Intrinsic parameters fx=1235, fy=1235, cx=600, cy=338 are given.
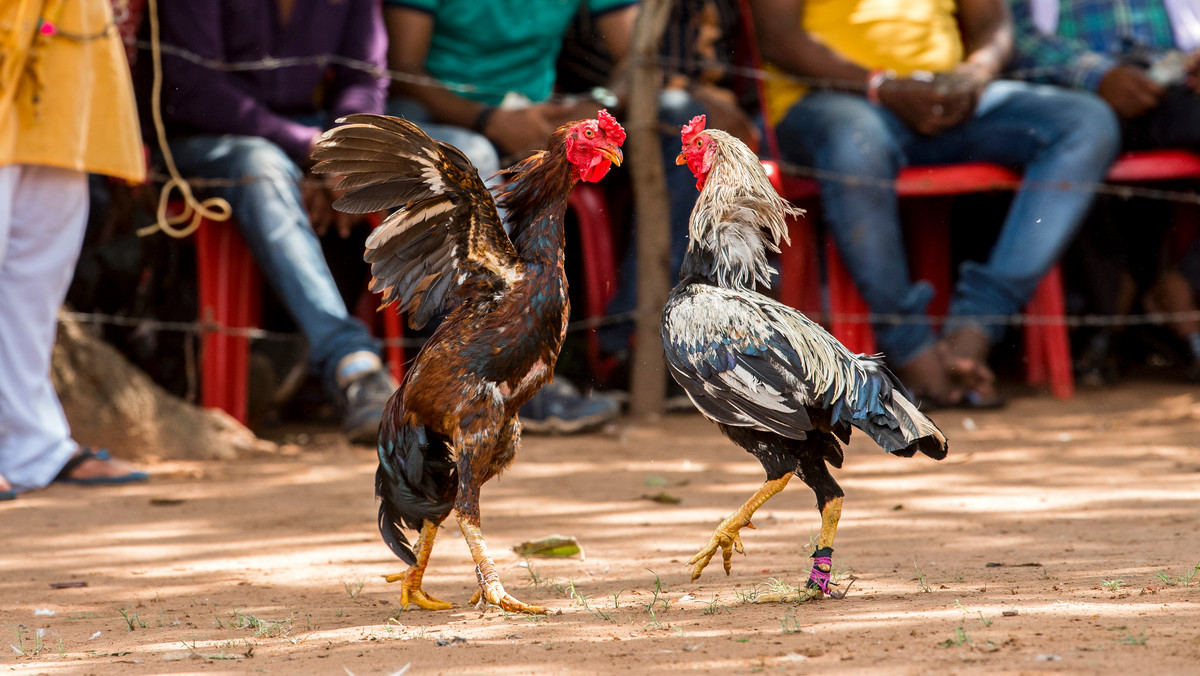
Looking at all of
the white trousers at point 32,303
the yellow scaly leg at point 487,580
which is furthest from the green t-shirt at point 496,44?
the yellow scaly leg at point 487,580

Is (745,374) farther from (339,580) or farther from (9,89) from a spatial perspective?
(9,89)

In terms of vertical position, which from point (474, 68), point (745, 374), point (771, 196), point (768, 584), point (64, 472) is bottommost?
point (64, 472)

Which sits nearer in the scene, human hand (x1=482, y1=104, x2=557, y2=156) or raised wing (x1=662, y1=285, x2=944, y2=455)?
raised wing (x1=662, y1=285, x2=944, y2=455)

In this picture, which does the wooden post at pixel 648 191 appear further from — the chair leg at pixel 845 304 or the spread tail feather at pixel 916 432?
the spread tail feather at pixel 916 432

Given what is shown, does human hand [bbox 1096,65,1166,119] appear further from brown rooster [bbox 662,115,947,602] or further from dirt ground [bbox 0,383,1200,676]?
brown rooster [bbox 662,115,947,602]

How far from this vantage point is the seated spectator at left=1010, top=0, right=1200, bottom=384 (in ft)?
22.6

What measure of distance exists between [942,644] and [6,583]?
108 inches

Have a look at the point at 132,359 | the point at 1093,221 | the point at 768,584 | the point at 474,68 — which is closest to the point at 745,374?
the point at 768,584

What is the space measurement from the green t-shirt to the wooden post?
1.86 ft

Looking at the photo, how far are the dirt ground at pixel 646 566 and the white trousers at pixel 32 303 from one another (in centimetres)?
22

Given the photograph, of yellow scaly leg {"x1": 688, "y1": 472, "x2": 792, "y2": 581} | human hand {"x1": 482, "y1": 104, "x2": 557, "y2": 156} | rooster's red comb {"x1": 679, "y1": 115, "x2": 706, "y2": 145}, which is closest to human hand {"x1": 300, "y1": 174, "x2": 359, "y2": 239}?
human hand {"x1": 482, "y1": 104, "x2": 557, "y2": 156}

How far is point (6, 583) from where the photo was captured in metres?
3.71

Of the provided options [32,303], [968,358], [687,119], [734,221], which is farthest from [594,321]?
[734,221]

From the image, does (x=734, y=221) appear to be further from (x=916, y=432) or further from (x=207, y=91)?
(x=207, y=91)
